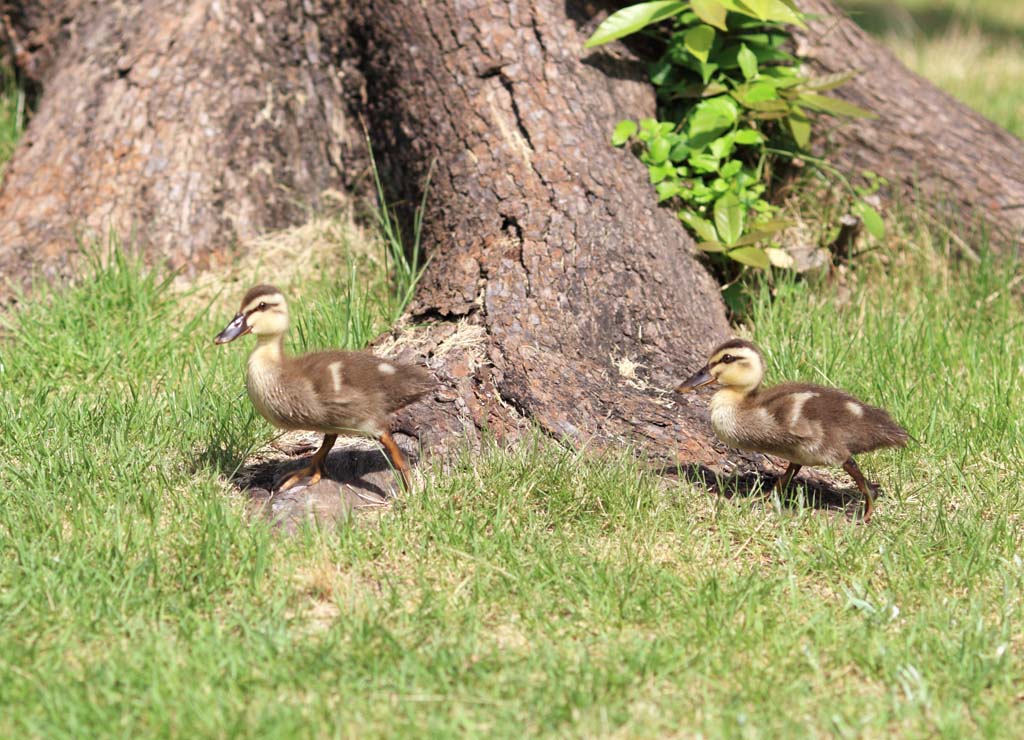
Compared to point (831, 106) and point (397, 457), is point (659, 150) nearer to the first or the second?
point (831, 106)

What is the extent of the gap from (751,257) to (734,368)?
5.07ft

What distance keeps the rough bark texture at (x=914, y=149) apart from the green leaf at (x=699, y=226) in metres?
1.22

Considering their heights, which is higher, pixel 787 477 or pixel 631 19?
pixel 631 19

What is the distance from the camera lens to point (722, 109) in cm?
690

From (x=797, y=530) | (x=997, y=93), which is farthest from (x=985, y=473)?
(x=997, y=93)

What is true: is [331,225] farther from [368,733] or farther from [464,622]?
[368,733]

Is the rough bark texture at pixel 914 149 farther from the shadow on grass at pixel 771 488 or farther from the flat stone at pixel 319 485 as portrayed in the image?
the flat stone at pixel 319 485

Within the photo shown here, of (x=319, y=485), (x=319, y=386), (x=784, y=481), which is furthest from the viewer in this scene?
(x=784, y=481)

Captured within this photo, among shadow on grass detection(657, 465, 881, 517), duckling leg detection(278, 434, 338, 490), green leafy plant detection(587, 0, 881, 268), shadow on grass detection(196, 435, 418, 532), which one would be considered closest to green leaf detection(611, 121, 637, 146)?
green leafy plant detection(587, 0, 881, 268)

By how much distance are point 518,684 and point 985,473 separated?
8.77 feet

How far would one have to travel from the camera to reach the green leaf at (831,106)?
6.87 metres

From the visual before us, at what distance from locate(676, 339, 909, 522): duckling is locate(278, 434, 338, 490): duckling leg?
5.11 ft

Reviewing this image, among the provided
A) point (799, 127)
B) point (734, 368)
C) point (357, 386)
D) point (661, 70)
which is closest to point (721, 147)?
point (799, 127)

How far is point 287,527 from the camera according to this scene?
4859mm
